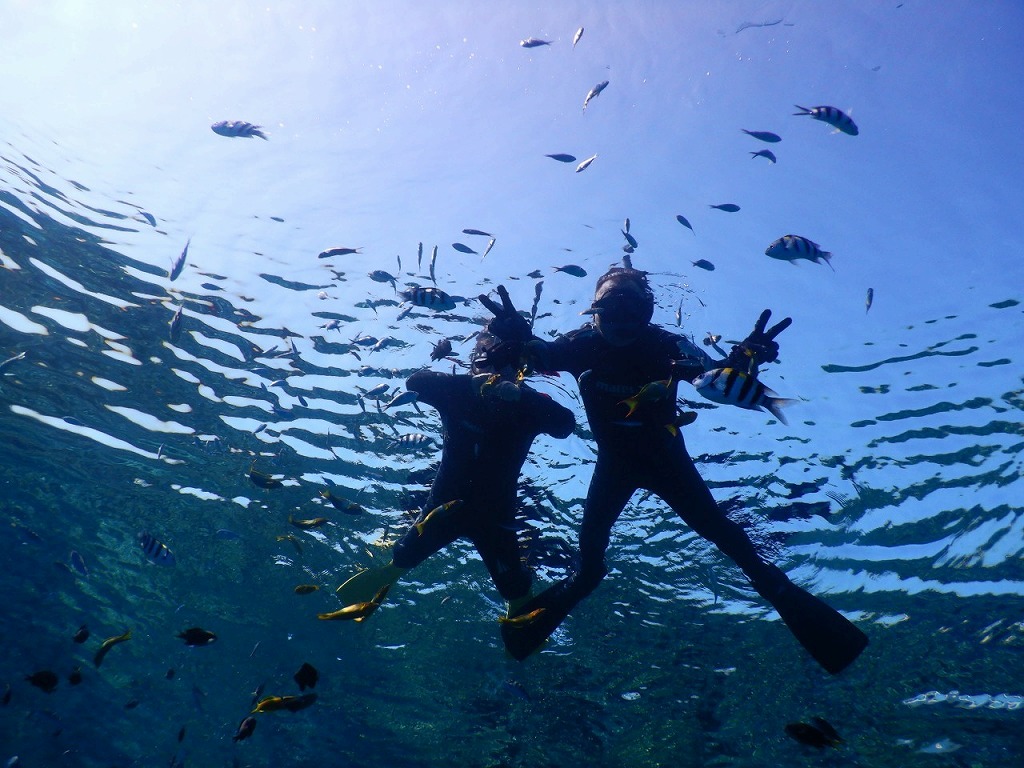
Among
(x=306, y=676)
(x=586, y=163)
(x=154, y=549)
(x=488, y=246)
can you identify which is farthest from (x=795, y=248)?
(x=154, y=549)

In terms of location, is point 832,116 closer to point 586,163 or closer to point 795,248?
point 795,248

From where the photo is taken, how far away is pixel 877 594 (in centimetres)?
1375

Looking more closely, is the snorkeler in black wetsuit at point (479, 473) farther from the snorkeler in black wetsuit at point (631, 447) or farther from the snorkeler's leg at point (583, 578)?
the snorkeler in black wetsuit at point (631, 447)

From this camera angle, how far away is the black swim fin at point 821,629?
6.21 m

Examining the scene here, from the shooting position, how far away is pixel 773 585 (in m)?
6.55

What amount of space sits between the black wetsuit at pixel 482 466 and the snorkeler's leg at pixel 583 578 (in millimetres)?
879

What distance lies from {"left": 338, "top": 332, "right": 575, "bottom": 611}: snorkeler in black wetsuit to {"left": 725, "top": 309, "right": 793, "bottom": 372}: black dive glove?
117 inches

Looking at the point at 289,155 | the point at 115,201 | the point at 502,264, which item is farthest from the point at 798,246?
the point at 115,201

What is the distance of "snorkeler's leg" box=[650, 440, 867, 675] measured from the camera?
6246 millimetres

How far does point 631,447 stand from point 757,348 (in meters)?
2.28

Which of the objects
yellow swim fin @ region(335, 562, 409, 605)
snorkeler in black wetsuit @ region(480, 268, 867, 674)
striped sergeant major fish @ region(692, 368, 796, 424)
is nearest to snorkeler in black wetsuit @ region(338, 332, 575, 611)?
yellow swim fin @ region(335, 562, 409, 605)

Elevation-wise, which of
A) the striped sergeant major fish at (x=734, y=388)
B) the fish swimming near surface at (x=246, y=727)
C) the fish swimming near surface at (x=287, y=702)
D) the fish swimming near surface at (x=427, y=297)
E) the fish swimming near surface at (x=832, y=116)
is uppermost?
the fish swimming near surface at (x=832, y=116)

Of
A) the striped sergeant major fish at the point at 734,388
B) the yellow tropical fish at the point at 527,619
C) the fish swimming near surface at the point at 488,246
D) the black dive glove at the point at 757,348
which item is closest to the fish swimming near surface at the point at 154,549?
the yellow tropical fish at the point at 527,619

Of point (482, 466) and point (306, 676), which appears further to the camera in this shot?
point (482, 466)
